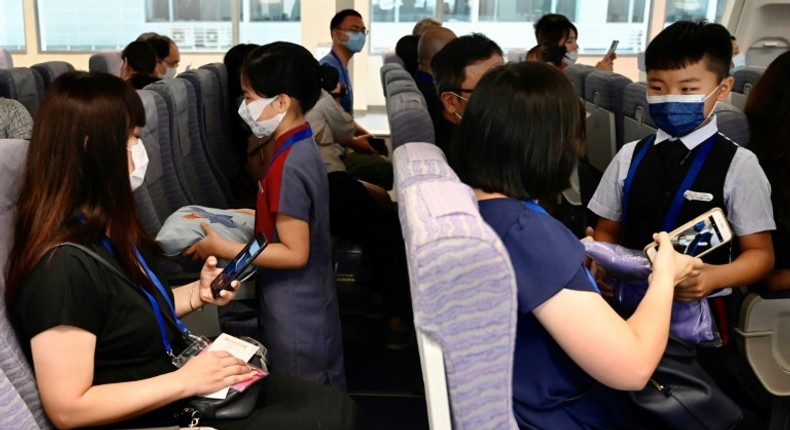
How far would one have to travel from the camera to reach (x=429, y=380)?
1.05m

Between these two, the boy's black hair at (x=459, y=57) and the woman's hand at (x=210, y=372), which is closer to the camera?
the woman's hand at (x=210, y=372)

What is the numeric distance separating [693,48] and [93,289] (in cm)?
148

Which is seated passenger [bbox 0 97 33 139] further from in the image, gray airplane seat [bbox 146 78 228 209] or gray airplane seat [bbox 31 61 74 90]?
gray airplane seat [bbox 31 61 74 90]

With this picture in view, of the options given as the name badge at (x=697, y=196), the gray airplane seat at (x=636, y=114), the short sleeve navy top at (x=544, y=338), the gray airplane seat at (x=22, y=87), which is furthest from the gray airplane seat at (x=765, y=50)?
the short sleeve navy top at (x=544, y=338)

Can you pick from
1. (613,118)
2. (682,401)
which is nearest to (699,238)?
(682,401)

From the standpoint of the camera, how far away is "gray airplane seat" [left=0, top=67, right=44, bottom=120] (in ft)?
11.8

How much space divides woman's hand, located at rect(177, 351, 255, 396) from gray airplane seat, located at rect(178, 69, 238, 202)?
1.95 meters

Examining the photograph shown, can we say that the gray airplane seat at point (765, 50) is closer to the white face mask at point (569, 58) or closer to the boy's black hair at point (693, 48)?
the white face mask at point (569, 58)

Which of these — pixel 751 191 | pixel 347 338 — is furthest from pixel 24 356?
pixel 347 338

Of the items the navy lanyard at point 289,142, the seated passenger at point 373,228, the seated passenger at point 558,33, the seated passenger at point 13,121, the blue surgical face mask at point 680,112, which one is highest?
the seated passenger at point 558,33

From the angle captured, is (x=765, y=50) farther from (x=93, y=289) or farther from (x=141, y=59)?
(x=93, y=289)

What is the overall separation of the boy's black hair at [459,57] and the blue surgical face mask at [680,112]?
0.70 meters

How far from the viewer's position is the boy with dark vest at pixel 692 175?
177cm

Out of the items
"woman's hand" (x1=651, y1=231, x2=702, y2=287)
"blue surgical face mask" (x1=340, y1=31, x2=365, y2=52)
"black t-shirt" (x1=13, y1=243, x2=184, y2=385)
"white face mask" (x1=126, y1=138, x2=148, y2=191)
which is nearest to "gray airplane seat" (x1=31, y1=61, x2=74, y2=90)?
"blue surgical face mask" (x1=340, y1=31, x2=365, y2=52)
